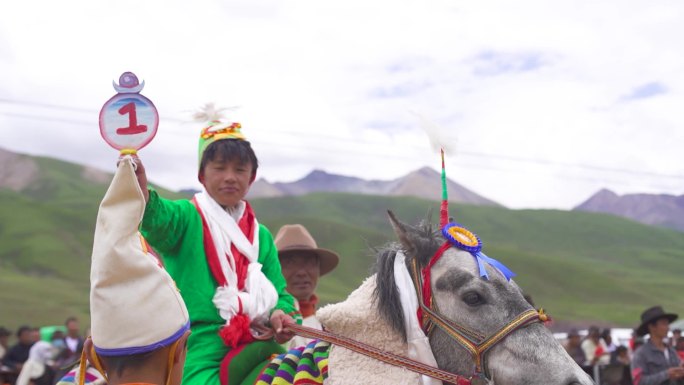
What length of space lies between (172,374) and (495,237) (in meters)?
184

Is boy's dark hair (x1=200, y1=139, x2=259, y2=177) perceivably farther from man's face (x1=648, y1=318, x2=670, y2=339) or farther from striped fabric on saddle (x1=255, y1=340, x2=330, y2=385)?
man's face (x1=648, y1=318, x2=670, y2=339)

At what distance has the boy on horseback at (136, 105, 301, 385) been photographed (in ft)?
16.0

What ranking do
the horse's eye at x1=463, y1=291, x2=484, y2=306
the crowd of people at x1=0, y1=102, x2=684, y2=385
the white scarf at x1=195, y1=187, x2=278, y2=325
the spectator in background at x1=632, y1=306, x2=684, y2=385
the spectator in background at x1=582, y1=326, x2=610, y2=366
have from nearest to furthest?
the crowd of people at x1=0, y1=102, x2=684, y2=385 → the horse's eye at x1=463, y1=291, x2=484, y2=306 → the white scarf at x1=195, y1=187, x2=278, y2=325 → the spectator in background at x1=632, y1=306, x2=684, y2=385 → the spectator in background at x1=582, y1=326, x2=610, y2=366

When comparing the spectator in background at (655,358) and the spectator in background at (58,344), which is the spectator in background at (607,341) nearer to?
the spectator in background at (655,358)

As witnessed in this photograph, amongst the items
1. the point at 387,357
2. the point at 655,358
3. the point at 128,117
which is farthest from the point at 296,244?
the point at 128,117

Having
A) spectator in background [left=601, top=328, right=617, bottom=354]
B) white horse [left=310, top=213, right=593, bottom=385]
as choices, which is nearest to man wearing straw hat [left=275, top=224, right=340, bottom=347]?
white horse [left=310, top=213, right=593, bottom=385]

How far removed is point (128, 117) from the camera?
3.47m

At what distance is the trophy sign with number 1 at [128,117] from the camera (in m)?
3.44

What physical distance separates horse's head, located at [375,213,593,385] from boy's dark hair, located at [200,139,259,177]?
135 cm

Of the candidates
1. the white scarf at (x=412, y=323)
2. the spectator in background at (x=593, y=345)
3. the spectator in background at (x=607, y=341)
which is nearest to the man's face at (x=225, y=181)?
the white scarf at (x=412, y=323)

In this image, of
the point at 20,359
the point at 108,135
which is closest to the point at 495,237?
the point at 20,359

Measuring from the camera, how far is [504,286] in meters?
4.23

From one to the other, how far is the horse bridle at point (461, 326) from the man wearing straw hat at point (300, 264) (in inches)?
192

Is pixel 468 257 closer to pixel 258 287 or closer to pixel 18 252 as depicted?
pixel 258 287
